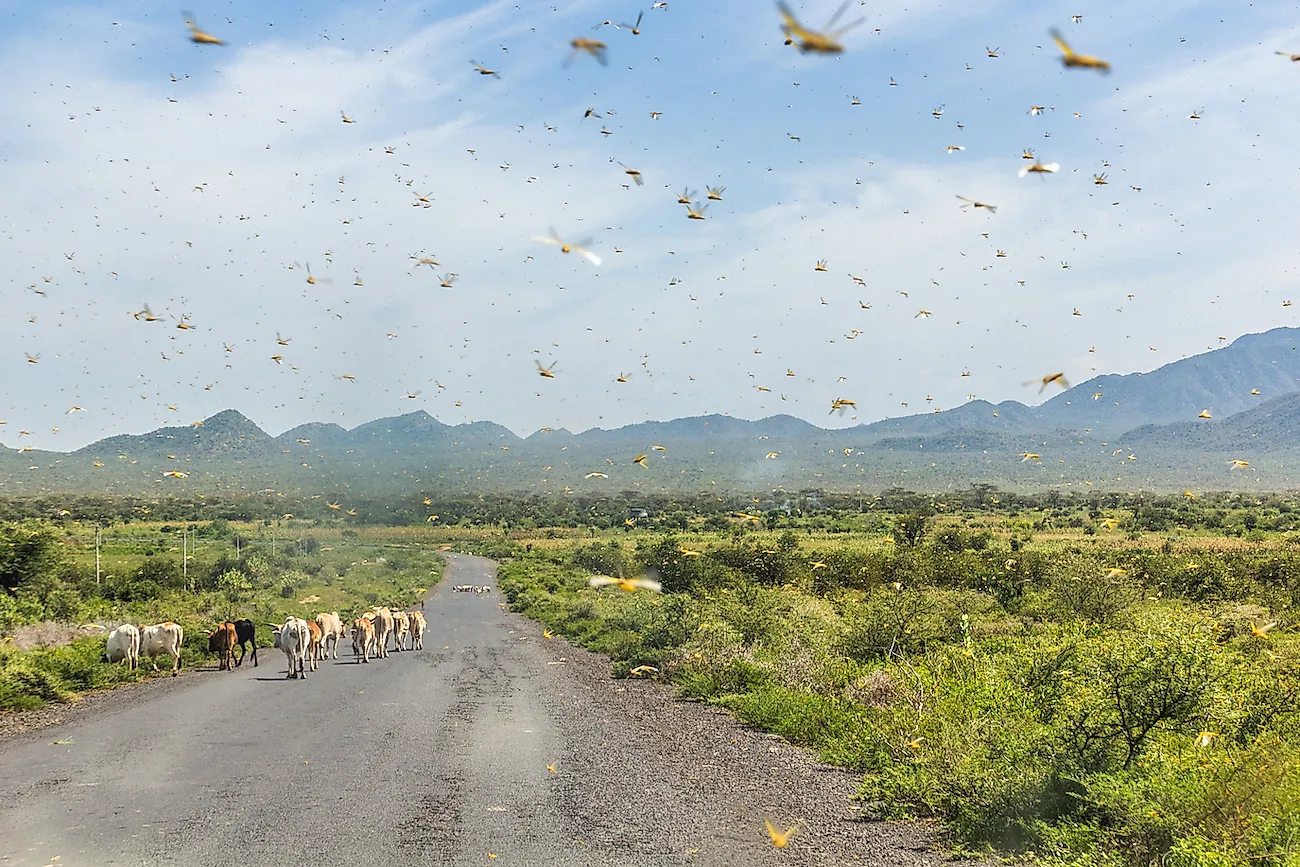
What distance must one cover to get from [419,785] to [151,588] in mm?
30574

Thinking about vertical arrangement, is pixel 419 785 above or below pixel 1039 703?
below

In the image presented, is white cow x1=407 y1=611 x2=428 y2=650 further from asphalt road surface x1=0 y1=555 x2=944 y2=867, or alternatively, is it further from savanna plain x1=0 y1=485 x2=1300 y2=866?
asphalt road surface x1=0 y1=555 x2=944 y2=867

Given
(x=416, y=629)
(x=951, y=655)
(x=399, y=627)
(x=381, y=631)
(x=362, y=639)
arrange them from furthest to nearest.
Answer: (x=399, y=627) → (x=416, y=629) → (x=381, y=631) → (x=362, y=639) → (x=951, y=655)

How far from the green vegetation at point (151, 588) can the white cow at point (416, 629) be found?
193 inches

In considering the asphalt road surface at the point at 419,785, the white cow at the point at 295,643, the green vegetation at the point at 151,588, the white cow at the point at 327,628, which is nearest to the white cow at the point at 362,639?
the white cow at the point at 327,628

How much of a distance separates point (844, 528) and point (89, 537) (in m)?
57.8

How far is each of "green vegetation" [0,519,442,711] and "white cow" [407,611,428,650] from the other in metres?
4.90

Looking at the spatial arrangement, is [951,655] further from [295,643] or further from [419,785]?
[295,643]

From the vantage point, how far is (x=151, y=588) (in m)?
36.6

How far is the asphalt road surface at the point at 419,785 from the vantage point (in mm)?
8305

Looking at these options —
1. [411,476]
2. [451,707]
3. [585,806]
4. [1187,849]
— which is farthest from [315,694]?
[411,476]

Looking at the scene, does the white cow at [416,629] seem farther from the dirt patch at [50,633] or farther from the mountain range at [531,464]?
the mountain range at [531,464]

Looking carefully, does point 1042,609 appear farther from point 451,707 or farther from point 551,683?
point 451,707

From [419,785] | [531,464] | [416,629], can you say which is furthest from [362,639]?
[531,464]
